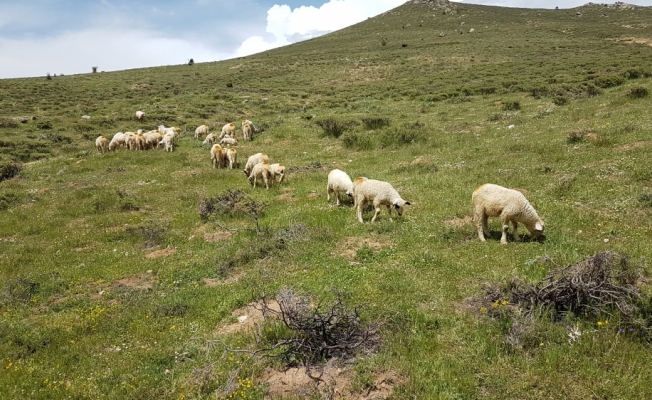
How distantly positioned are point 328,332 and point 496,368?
273cm

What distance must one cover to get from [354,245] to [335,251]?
24.9 inches

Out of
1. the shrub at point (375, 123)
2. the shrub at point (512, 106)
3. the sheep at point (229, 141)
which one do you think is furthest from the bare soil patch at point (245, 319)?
the shrub at point (512, 106)

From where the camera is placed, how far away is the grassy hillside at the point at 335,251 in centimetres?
669

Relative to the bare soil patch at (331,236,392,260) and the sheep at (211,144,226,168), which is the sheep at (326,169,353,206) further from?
the sheep at (211,144,226,168)

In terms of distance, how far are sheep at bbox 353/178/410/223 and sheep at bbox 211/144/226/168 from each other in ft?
38.6

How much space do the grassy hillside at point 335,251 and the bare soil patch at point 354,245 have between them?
8 centimetres

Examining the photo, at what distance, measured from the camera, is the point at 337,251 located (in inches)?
457

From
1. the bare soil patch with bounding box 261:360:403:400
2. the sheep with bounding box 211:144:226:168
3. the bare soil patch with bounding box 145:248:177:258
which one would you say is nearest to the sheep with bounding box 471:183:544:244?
the bare soil patch with bounding box 261:360:403:400

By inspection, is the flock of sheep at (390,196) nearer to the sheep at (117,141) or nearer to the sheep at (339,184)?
the sheep at (339,184)

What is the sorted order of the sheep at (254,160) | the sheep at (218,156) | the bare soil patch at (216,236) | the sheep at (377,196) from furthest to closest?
the sheep at (218,156) → the sheep at (254,160) → the bare soil patch at (216,236) → the sheep at (377,196)

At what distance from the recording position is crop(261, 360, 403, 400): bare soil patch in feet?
20.6

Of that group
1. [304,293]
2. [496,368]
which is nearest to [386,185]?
[304,293]

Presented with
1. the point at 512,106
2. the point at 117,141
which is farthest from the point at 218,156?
the point at 512,106

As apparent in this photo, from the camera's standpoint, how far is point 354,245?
11.9m
